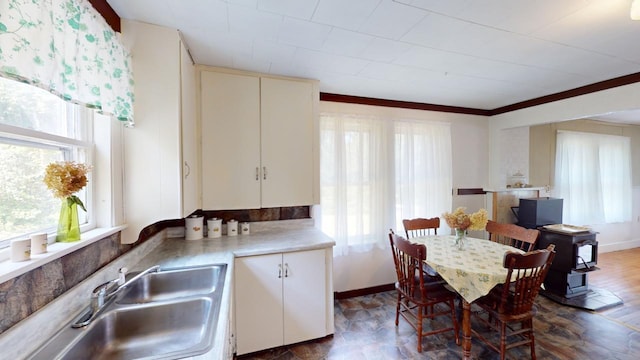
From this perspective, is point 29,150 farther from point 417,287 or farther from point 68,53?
point 417,287

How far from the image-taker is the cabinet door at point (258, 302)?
1859 mm

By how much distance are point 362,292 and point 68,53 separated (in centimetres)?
310

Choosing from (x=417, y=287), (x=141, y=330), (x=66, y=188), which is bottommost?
(x=417, y=287)

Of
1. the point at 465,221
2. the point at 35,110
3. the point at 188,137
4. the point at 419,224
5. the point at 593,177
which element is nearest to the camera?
the point at 35,110

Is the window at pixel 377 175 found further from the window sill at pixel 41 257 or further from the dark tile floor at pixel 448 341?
the window sill at pixel 41 257

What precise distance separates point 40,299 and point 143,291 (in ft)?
1.79

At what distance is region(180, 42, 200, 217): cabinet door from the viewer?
1.64 metres

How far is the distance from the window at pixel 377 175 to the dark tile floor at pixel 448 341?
77cm

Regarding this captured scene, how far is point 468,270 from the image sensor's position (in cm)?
179

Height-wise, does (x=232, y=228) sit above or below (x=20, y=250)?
below

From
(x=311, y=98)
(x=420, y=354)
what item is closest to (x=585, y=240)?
(x=420, y=354)

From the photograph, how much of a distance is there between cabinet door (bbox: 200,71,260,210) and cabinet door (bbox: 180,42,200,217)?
75mm

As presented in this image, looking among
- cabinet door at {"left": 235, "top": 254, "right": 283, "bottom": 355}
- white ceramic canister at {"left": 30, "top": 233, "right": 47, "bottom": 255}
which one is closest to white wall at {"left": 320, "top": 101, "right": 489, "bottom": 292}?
cabinet door at {"left": 235, "top": 254, "right": 283, "bottom": 355}

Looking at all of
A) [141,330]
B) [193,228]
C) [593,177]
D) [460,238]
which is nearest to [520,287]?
[460,238]
